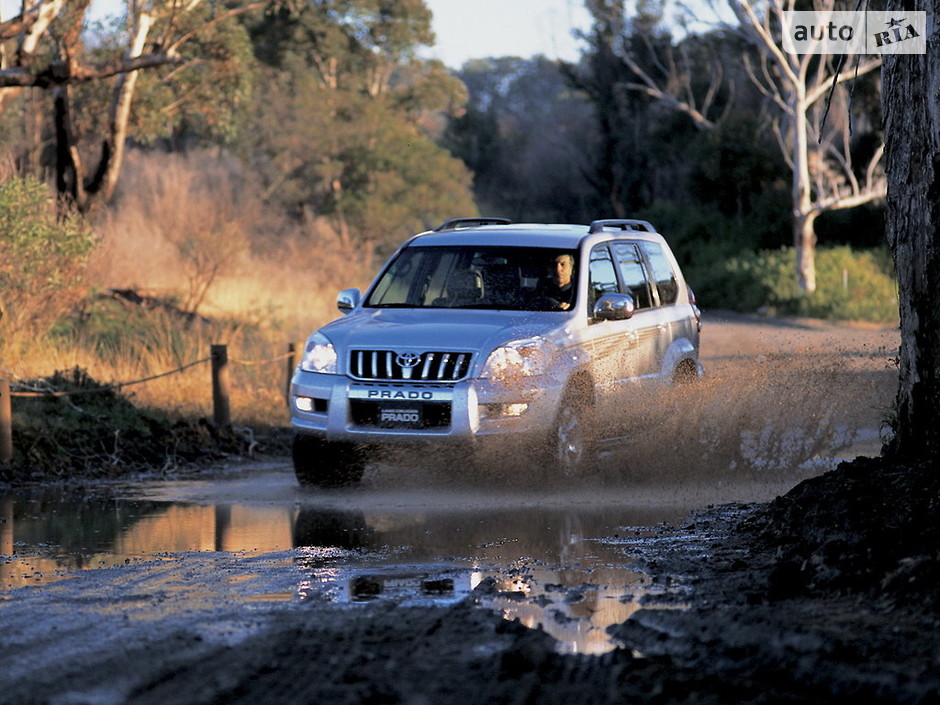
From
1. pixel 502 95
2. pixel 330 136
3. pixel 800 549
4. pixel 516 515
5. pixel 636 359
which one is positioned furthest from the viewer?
pixel 502 95

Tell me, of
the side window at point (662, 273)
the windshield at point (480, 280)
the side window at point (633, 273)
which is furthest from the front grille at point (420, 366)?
the side window at point (662, 273)

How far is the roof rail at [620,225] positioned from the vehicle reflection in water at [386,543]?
2703mm

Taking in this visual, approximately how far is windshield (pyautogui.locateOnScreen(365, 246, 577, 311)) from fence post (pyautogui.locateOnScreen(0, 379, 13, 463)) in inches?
116

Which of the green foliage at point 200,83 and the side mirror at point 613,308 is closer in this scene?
the side mirror at point 613,308

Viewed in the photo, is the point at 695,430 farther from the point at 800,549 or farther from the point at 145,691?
the point at 145,691

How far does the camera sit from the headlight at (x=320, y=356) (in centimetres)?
1099

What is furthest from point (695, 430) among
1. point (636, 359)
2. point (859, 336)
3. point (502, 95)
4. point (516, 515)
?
point (502, 95)

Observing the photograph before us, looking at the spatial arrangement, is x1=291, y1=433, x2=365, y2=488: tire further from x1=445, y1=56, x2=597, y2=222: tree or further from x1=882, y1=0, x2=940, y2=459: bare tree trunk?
x1=445, y1=56, x2=597, y2=222: tree

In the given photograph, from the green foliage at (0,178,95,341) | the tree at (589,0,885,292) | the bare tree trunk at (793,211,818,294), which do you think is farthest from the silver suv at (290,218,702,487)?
the bare tree trunk at (793,211,818,294)

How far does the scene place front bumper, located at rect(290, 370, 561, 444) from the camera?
34.5 ft

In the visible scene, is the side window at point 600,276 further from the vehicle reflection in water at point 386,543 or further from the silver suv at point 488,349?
the vehicle reflection in water at point 386,543

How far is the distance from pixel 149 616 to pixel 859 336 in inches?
929

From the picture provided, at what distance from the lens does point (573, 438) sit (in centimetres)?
1113

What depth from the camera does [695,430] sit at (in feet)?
38.1
